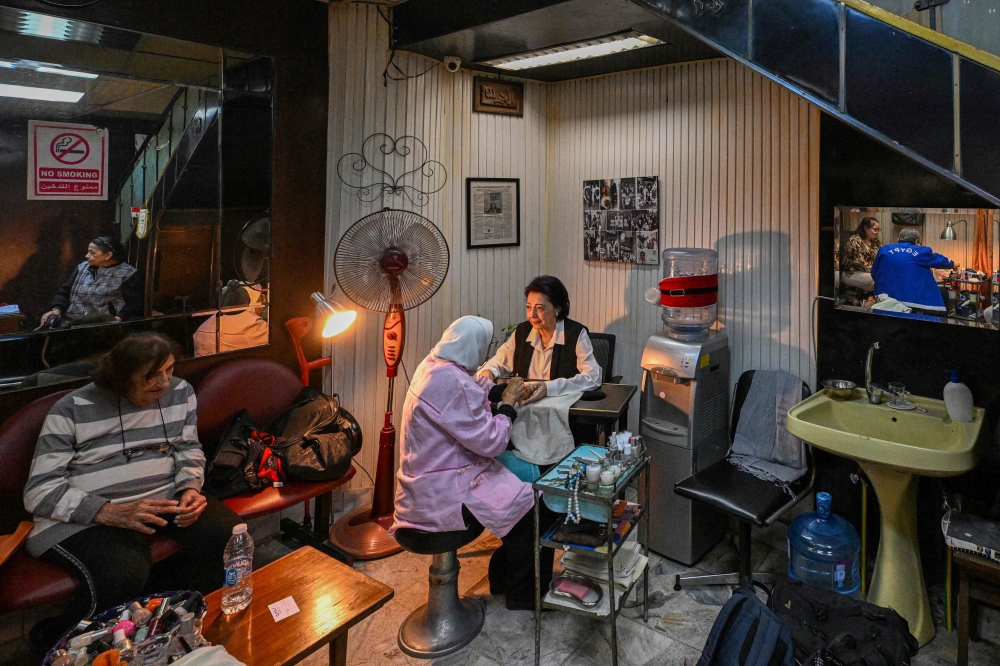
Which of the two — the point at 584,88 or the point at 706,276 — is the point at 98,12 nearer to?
the point at 584,88

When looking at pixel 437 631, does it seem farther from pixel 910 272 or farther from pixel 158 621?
pixel 910 272

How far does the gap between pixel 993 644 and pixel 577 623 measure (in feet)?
5.95

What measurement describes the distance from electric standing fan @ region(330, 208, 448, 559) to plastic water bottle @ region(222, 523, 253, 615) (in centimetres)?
131

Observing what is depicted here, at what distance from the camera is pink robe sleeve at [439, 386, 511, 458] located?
2.69 m

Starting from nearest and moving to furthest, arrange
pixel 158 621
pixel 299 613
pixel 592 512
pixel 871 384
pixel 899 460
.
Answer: pixel 158 621 → pixel 299 613 → pixel 592 512 → pixel 899 460 → pixel 871 384

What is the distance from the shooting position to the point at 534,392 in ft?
10.8

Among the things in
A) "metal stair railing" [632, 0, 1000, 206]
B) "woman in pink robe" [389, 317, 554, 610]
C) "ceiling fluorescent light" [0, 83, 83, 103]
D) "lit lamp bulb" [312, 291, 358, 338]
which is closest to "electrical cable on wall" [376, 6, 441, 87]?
"lit lamp bulb" [312, 291, 358, 338]

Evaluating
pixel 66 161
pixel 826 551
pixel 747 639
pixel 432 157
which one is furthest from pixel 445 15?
pixel 826 551

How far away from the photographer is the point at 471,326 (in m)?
2.82

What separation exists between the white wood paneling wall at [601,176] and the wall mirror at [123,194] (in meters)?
0.54

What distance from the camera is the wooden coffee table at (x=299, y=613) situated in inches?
79.2

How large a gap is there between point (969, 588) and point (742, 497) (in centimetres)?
91

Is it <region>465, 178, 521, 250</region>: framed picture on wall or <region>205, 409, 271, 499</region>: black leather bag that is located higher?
<region>465, 178, 521, 250</region>: framed picture on wall

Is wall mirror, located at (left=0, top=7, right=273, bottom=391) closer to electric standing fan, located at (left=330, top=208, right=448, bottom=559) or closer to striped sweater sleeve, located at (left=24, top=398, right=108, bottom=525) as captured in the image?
striped sweater sleeve, located at (left=24, top=398, right=108, bottom=525)
